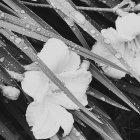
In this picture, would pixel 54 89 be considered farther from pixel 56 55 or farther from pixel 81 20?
pixel 81 20

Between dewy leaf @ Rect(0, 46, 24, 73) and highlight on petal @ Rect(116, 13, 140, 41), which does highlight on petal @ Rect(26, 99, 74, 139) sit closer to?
dewy leaf @ Rect(0, 46, 24, 73)

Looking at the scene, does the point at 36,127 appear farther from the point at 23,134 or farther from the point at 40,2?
the point at 40,2

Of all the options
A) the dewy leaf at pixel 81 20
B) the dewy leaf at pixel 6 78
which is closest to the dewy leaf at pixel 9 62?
the dewy leaf at pixel 6 78

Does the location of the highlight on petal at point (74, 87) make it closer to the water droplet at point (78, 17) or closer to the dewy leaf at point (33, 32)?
the dewy leaf at point (33, 32)

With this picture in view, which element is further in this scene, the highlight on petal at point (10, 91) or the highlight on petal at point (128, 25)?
the highlight on petal at point (128, 25)

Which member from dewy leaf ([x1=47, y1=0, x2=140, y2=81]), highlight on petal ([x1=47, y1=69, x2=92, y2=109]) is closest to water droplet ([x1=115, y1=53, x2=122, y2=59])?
dewy leaf ([x1=47, y1=0, x2=140, y2=81])

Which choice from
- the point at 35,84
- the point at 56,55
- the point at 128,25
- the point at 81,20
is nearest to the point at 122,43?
the point at 128,25
